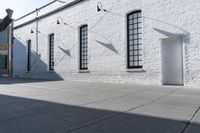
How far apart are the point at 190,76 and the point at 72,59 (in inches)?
377

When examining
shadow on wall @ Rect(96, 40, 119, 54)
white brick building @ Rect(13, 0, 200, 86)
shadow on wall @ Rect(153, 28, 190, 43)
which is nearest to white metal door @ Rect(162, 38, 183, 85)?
white brick building @ Rect(13, 0, 200, 86)

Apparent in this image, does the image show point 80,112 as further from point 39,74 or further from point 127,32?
point 39,74

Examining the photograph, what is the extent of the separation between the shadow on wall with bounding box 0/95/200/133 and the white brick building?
7.20m

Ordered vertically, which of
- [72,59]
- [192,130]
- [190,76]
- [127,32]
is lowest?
[192,130]

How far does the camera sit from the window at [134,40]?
41.9ft

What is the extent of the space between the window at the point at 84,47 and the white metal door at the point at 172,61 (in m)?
6.55

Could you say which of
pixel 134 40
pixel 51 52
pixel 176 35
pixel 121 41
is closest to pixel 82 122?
pixel 176 35

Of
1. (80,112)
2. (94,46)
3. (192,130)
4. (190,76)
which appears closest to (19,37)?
(94,46)

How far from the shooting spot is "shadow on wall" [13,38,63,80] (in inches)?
797

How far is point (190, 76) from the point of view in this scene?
1042 centimetres

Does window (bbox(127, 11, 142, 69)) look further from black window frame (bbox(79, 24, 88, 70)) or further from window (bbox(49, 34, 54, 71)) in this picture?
window (bbox(49, 34, 54, 71))

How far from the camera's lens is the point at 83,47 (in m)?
16.6

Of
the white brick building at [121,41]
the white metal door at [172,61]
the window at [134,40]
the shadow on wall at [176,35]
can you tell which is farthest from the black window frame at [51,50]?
the white metal door at [172,61]

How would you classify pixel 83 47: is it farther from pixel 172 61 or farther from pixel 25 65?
pixel 25 65
